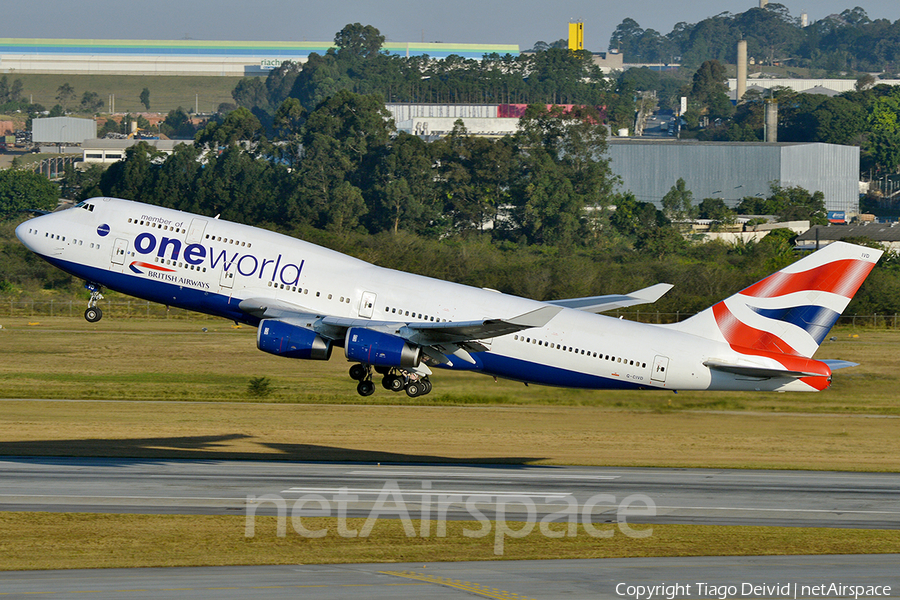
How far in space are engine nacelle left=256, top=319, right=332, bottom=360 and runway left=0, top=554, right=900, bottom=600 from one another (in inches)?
380

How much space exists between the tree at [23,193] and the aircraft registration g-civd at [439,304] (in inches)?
4893

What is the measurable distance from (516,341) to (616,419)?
2179cm

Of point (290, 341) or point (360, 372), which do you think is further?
point (360, 372)

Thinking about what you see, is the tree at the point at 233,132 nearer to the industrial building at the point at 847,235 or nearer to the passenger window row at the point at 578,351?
the industrial building at the point at 847,235

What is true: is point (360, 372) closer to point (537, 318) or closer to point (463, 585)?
point (537, 318)

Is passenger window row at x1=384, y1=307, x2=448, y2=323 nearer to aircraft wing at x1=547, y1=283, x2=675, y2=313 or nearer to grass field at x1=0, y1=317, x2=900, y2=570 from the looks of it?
grass field at x1=0, y1=317, x2=900, y2=570

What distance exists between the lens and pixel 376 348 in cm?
4297

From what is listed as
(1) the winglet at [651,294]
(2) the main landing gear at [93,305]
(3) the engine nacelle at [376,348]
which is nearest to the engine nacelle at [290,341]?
(3) the engine nacelle at [376,348]

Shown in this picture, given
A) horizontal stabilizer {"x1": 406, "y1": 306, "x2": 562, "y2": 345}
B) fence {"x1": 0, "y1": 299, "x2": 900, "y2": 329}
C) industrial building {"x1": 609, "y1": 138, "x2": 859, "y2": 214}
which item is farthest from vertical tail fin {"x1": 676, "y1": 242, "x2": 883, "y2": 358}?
industrial building {"x1": 609, "y1": 138, "x2": 859, "y2": 214}

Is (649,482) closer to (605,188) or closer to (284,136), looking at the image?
(605,188)

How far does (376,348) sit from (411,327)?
1.61 meters

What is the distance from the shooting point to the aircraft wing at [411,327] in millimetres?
42562

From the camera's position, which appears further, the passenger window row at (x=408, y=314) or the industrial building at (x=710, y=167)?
the industrial building at (x=710, y=167)

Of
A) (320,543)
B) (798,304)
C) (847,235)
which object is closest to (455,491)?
(320,543)
